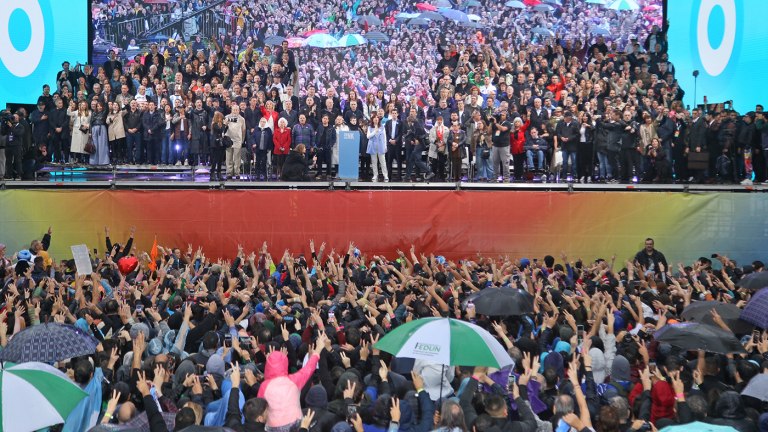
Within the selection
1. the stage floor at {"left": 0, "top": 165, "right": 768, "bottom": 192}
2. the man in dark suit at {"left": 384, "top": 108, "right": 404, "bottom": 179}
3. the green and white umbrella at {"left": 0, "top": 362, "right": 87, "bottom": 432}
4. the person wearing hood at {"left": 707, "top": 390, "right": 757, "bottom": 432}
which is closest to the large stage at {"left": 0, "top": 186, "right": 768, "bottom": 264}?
the stage floor at {"left": 0, "top": 165, "right": 768, "bottom": 192}

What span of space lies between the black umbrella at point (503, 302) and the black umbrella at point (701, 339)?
6.19 feet

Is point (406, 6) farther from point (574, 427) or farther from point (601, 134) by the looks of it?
point (574, 427)

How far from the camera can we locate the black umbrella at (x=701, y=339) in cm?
845

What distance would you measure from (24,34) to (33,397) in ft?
72.2

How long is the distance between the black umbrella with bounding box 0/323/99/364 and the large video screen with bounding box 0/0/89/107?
1899cm

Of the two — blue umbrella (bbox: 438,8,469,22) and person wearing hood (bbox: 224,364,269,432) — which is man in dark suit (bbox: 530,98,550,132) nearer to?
blue umbrella (bbox: 438,8,469,22)

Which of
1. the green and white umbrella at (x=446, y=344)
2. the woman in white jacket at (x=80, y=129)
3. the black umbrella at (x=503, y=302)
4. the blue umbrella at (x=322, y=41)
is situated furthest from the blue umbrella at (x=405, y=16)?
the green and white umbrella at (x=446, y=344)

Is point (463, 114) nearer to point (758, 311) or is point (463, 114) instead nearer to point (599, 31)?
point (599, 31)

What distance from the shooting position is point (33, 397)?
6082 millimetres

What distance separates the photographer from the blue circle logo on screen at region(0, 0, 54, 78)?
24984 millimetres

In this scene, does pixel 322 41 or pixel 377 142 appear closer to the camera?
pixel 377 142

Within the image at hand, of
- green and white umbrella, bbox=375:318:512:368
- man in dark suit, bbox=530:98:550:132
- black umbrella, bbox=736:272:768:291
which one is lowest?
black umbrella, bbox=736:272:768:291

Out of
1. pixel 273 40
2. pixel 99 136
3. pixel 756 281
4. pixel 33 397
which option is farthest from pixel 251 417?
pixel 273 40

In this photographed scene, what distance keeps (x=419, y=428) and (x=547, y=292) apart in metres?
5.41
